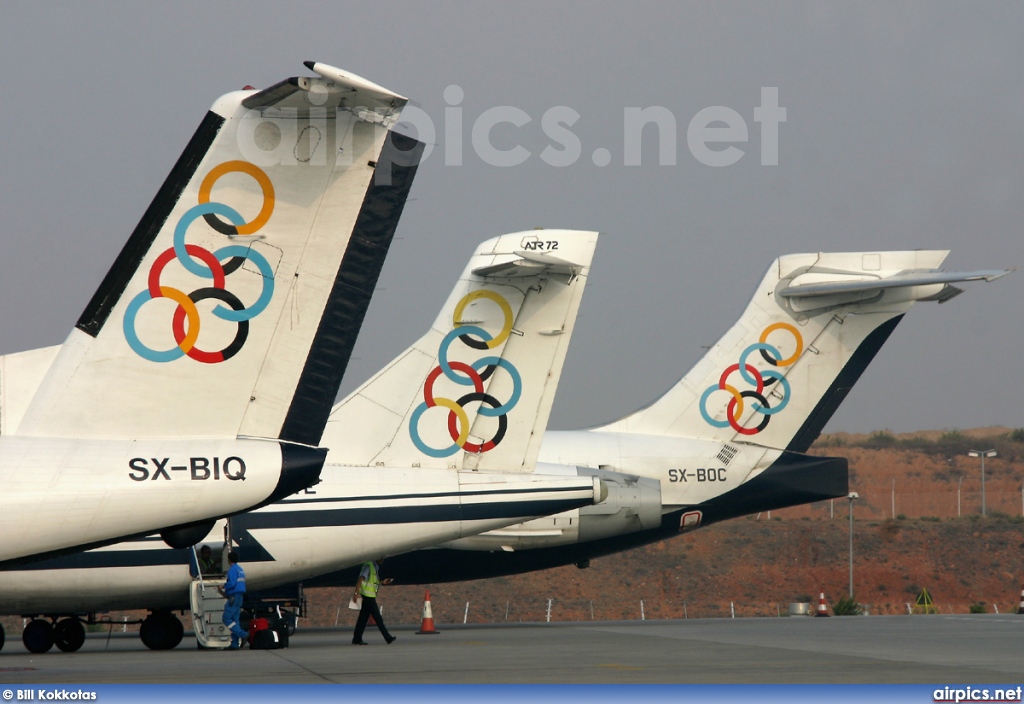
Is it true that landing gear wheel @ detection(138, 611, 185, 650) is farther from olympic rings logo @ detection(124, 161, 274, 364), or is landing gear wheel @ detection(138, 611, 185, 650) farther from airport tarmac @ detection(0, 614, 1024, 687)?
olympic rings logo @ detection(124, 161, 274, 364)

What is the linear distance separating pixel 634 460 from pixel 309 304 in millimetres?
13395

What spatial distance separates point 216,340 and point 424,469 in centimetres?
887

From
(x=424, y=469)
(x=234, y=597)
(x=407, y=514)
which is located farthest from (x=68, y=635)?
(x=424, y=469)

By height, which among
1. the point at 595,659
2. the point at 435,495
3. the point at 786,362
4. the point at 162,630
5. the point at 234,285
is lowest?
the point at 162,630

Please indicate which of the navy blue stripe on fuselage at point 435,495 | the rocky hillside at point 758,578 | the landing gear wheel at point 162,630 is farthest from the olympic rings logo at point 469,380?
the rocky hillside at point 758,578

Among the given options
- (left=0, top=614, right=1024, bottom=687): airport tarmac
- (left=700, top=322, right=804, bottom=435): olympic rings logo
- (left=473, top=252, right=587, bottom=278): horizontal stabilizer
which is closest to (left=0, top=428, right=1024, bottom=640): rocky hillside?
(left=700, top=322, right=804, bottom=435): olympic rings logo

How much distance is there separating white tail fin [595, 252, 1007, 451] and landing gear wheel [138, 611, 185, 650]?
366 inches

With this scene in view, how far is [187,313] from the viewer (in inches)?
328

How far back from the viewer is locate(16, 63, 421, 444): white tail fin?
810 cm

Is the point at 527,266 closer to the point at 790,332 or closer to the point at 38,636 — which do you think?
the point at 790,332

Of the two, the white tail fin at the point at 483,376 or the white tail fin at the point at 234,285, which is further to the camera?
the white tail fin at the point at 483,376

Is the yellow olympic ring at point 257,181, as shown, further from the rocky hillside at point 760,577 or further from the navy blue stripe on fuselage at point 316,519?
the rocky hillside at point 760,577

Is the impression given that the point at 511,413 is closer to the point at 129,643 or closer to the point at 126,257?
the point at 129,643

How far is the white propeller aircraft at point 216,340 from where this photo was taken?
7875 mm
